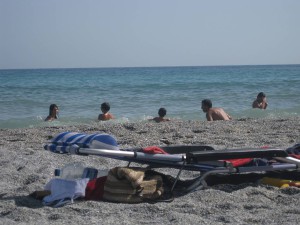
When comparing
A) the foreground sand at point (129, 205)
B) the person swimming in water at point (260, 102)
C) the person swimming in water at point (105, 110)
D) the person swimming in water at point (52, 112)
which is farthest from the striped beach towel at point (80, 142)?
the person swimming in water at point (260, 102)

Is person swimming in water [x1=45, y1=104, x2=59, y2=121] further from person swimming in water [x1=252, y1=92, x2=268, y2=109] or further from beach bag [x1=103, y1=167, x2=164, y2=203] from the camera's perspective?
beach bag [x1=103, y1=167, x2=164, y2=203]

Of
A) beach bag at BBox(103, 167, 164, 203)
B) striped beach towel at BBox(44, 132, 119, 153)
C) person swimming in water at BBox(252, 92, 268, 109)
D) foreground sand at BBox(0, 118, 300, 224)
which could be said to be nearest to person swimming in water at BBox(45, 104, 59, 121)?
person swimming in water at BBox(252, 92, 268, 109)

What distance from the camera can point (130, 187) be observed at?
4.21 metres

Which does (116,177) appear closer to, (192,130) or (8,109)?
(192,130)

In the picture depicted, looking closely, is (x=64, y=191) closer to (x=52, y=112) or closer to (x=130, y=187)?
(x=130, y=187)

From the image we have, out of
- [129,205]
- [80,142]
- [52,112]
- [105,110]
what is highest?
[80,142]

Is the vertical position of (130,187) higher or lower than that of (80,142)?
lower

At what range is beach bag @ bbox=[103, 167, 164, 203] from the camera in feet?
13.7

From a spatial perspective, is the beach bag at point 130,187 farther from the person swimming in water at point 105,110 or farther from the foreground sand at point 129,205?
the person swimming in water at point 105,110

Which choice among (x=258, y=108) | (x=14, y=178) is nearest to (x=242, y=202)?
(x=14, y=178)

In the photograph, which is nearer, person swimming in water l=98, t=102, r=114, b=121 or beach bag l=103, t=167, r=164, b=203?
beach bag l=103, t=167, r=164, b=203

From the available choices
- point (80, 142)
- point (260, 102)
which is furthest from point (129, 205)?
point (260, 102)

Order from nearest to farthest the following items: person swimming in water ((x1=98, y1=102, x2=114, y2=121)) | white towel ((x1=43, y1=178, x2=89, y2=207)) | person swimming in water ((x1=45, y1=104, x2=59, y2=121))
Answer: white towel ((x1=43, y1=178, x2=89, y2=207)), person swimming in water ((x1=98, y1=102, x2=114, y2=121)), person swimming in water ((x1=45, y1=104, x2=59, y2=121))

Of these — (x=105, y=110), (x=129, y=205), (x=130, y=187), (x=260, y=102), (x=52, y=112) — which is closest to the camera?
(x=129, y=205)
